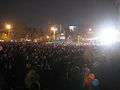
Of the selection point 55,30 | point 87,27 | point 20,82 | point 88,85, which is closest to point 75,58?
point 20,82

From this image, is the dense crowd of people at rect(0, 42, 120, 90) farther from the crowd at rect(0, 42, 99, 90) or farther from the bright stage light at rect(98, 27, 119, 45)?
the bright stage light at rect(98, 27, 119, 45)

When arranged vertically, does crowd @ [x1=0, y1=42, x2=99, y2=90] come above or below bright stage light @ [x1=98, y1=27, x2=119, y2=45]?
below

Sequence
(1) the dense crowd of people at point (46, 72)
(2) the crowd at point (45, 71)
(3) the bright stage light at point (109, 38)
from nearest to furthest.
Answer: (1) the dense crowd of people at point (46, 72)
(2) the crowd at point (45, 71)
(3) the bright stage light at point (109, 38)

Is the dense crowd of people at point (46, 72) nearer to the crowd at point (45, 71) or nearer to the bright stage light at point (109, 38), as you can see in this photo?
the crowd at point (45, 71)

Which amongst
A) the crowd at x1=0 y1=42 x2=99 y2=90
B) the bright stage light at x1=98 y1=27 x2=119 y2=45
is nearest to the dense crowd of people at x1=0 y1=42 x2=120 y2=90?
the crowd at x1=0 y1=42 x2=99 y2=90

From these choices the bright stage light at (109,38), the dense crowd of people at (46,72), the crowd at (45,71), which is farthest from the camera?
the bright stage light at (109,38)

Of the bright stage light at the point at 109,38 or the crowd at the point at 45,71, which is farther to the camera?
the bright stage light at the point at 109,38

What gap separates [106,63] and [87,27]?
116320mm

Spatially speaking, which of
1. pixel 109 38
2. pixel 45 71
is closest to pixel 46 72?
pixel 45 71

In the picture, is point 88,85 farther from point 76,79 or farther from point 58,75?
point 58,75

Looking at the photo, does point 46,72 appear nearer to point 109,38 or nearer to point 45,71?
point 45,71

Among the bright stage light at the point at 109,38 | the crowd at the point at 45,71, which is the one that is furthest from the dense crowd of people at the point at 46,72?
the bright stage light at the point at 109,38

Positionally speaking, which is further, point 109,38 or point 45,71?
point 109,38

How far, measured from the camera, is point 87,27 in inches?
5369
